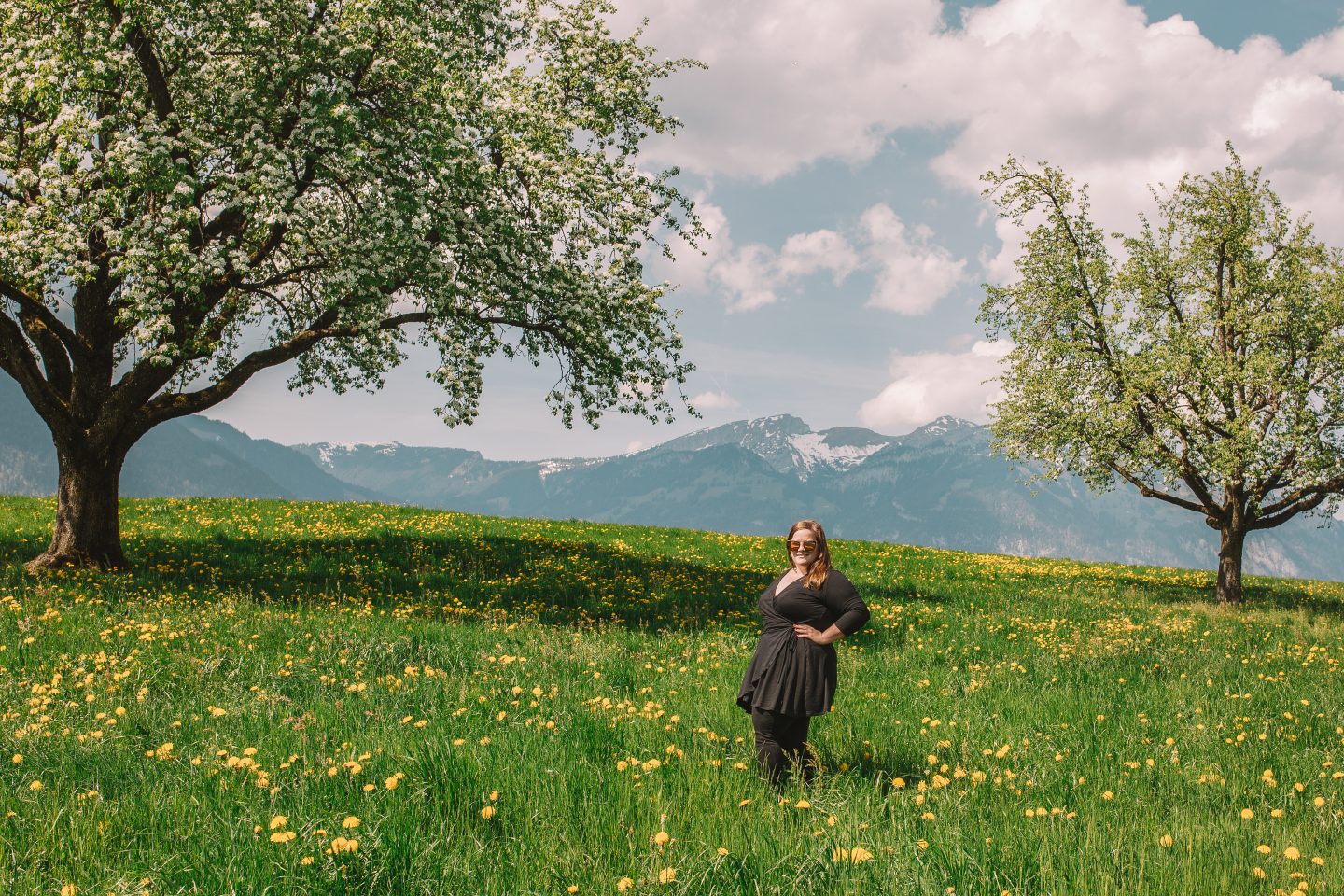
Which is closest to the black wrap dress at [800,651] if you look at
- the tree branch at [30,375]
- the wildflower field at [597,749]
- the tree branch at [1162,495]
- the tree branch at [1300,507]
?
the wildflower field at [597,749]

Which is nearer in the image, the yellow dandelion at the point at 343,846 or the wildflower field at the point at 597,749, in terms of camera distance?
the yellow dandelion at the point at 343,846

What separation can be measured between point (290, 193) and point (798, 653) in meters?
11.7

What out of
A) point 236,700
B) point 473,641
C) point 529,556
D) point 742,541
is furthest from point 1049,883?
point 742,541

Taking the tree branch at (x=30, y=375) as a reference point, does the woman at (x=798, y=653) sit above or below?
below

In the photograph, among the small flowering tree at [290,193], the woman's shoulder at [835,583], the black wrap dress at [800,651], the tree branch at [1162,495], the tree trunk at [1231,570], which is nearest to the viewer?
the black wrap dress at [800,651]

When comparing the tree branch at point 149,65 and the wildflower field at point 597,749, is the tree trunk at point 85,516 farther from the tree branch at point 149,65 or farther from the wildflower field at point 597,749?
the tree branch at point 149,65

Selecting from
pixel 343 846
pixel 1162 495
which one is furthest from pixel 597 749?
pixel 1162 495

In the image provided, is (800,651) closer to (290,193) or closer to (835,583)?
(835,583)

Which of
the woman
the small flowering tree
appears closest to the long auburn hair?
the woman

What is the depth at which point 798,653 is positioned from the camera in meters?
6.31

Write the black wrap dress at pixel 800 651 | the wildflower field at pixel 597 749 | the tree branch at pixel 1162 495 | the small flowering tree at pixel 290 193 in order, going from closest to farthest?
the wildflower field at pixel 597 749 → the black wrap dress at pixel 800 651 → the small flowering tree at pixel 290 193 → the tree branch at pixel 1162 495

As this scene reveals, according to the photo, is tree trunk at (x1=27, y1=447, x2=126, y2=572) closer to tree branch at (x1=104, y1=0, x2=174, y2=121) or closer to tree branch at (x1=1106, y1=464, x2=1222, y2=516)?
tree branch at (x1=104, y1=0, x2=174, y2=121)

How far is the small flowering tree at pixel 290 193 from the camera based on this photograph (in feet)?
41.2

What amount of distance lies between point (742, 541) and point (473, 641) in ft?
65.7
